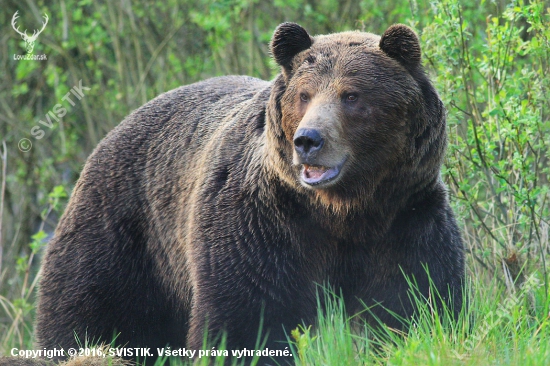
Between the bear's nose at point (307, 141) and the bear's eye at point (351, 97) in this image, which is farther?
the bear's eye at point (351, 97)

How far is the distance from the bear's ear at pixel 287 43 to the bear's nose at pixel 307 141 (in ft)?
2.42

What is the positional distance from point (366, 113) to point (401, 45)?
0.45m

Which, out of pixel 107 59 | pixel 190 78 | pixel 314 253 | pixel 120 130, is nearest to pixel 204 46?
pixel 190 78

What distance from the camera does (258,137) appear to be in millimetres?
5320

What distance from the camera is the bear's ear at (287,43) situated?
4.94 m

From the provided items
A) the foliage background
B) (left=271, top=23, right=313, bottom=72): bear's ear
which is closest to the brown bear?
(left=271, top=23, right=313, bottom=72): bear's ear

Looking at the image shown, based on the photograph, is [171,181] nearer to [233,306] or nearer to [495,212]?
[233,306]

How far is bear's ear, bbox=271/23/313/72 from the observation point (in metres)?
4.94

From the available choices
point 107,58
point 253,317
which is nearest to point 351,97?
point 253,317

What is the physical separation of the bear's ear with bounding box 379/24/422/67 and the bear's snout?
0.79 meters

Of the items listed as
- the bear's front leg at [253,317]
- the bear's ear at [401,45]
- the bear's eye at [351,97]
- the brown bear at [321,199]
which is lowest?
the bear's front leg at [253,317]

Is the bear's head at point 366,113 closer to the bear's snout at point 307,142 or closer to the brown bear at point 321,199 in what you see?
the brown bear at point 321,199

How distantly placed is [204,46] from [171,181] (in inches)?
250

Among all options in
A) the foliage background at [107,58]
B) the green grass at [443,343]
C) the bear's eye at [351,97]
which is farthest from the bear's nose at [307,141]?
the foliage background at [107,58]
